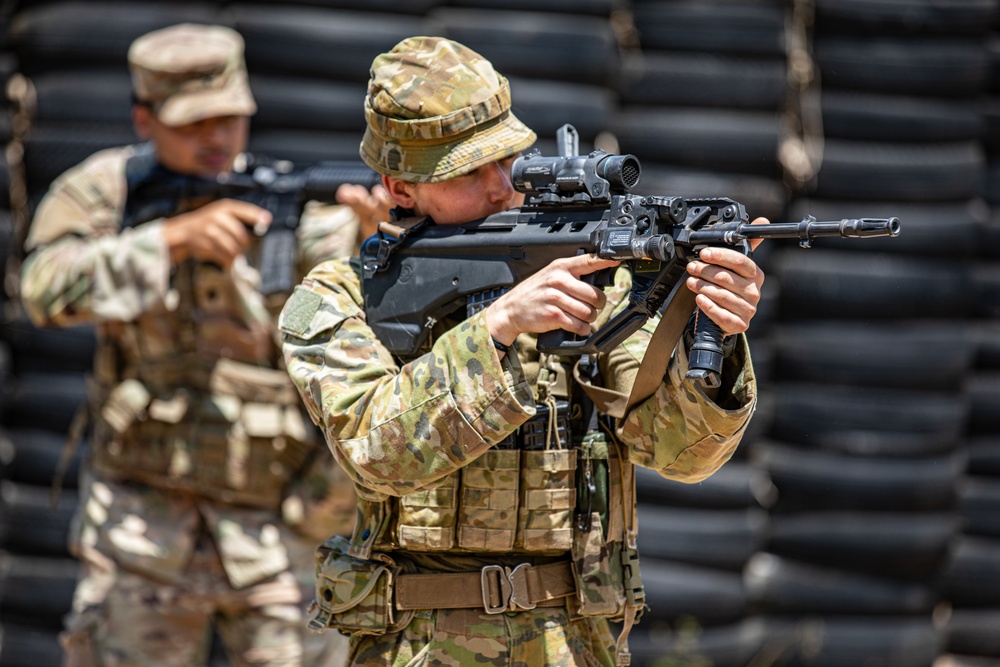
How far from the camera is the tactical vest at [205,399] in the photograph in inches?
160

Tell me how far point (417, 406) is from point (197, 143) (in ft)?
7.25

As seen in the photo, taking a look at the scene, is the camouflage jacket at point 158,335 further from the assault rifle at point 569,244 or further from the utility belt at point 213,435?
the assault rifle at point 569,244

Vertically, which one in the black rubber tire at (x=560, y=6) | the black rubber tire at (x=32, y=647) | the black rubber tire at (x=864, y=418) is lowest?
the black rubber tire at (x=32, y=647)

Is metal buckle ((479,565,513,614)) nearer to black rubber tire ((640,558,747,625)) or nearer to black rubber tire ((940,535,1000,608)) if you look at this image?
black rubber tire ((640,558,747,625))

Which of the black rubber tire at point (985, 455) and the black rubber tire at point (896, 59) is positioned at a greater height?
the black rubber tire at point (896, 59)

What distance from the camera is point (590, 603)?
2.51 meters

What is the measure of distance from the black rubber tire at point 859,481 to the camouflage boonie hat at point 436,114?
8.60 ft

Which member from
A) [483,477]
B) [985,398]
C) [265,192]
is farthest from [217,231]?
[985,398]

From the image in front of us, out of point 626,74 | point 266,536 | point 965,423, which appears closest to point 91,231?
point 266,536

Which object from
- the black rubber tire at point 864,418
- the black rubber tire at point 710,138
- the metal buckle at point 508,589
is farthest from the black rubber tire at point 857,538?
the metal buckle at point 508,589

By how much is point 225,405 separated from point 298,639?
75 cm

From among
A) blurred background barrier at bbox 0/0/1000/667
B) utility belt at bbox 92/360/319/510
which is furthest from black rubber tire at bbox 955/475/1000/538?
utility belt at bbox 92/360/319/510

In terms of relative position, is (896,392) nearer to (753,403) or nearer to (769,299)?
(769,299)

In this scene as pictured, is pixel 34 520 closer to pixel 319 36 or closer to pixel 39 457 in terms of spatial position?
pixel 39 457
